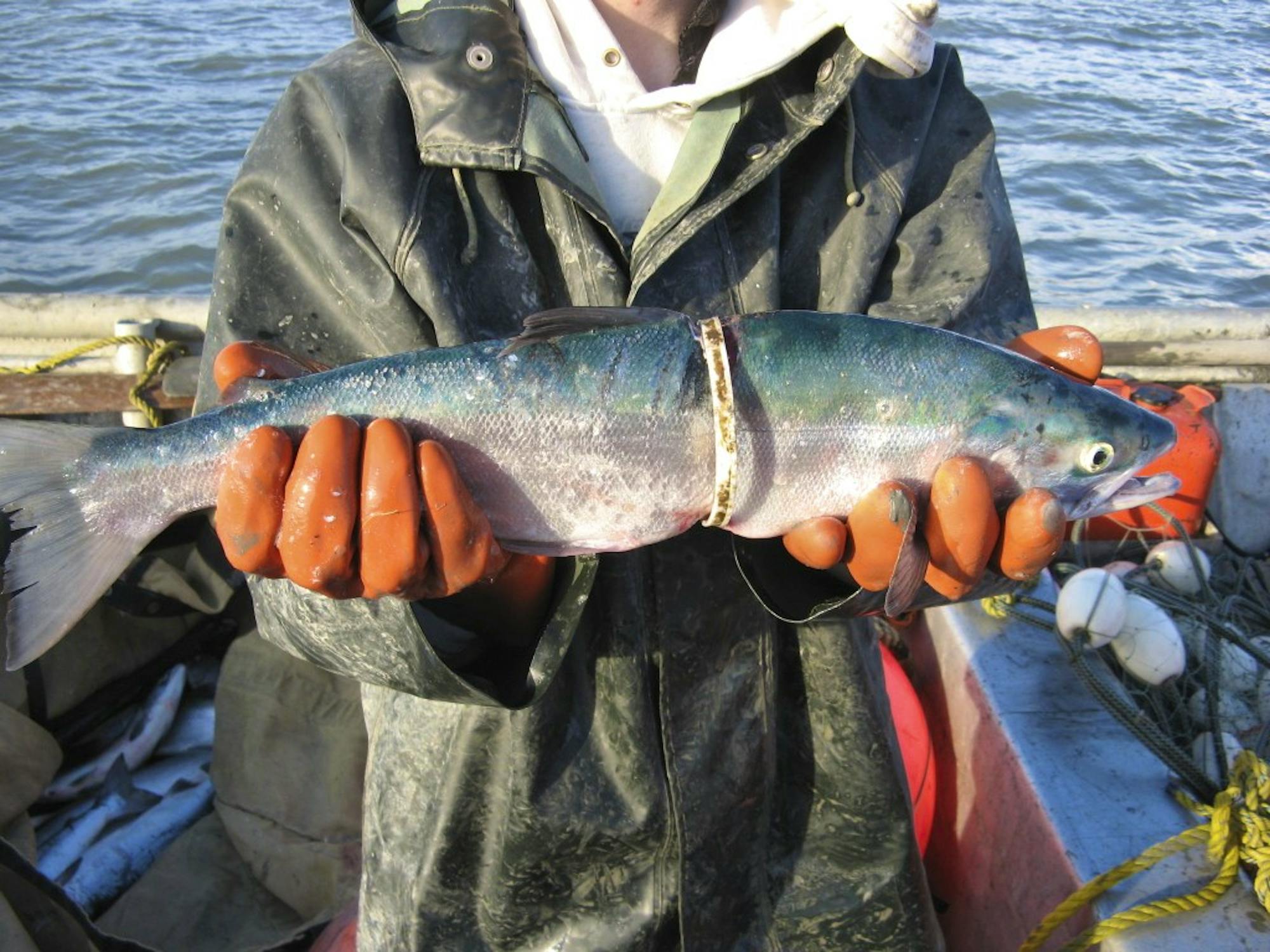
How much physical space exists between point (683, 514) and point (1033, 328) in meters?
1.00

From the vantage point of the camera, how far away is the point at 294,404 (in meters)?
1.95

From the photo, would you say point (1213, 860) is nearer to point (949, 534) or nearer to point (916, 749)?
point (916, 749)

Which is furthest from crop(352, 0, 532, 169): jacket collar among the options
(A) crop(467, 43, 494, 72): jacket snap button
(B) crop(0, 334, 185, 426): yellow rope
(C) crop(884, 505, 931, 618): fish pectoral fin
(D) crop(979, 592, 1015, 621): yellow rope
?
(B) crop(0, 334, 185, 426): yellow rope

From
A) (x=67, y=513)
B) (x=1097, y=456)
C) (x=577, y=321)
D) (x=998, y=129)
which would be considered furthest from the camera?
(x=998, y=129)

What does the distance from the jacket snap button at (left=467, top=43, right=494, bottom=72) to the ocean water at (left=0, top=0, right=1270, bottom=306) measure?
7.80 metres

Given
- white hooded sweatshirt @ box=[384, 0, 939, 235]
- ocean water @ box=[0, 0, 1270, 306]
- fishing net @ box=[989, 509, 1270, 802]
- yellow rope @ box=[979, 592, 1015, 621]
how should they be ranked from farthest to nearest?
ocean water @ box=[0, 0, 1270, 306] → yellow rope @ box=[979, 592, 1015, 621] → fishing net @ box=[989, 509, 1270, 802] → white hooded sweatshirt @ box=[384, 0, 939, 235]

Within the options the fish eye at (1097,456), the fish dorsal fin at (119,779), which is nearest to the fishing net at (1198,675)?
the fish eye at (1097,456)

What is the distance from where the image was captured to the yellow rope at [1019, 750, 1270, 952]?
8.19 feet

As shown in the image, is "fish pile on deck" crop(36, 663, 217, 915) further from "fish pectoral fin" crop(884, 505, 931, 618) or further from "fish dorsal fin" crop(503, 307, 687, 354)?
"fish pectoral fin" crop(884, 505, 931, 618)

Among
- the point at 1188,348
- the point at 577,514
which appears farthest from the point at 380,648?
the point at 1188,348

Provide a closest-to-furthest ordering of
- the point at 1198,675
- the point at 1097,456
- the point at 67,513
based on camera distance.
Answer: the point at 67,513 < the point at 1097,456 < the point at 1198,675

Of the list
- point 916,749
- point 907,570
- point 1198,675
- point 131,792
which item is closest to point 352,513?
point 907,570

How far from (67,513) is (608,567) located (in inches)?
41.3

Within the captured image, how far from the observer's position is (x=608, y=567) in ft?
7.27
